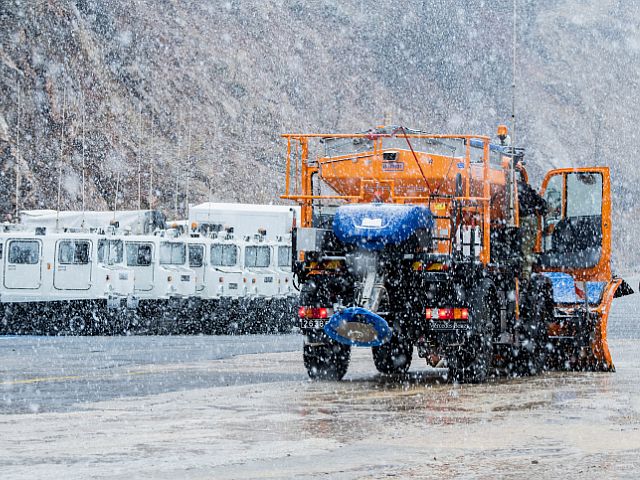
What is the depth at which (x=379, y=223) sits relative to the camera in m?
15.5

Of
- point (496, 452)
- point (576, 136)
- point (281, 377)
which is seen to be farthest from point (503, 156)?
point (576, 136)

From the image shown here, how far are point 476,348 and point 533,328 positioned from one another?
2.22 meters

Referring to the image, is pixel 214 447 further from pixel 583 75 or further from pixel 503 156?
pixel 583 75

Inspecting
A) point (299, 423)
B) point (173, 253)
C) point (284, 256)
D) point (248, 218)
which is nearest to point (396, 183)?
point (299, 423)

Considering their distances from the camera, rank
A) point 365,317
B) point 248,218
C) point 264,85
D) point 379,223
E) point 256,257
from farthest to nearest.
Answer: point 264,85 < point 248,218 < point 256,257 < point 379,223 < point 365,317

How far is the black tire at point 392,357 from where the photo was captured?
18.1 meters

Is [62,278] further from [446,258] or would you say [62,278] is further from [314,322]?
[446,258]

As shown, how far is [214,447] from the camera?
967cm

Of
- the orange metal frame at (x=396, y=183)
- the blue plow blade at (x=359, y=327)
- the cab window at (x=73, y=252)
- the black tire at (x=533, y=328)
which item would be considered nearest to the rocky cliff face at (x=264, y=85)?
the cab window at (x=73, y=252)

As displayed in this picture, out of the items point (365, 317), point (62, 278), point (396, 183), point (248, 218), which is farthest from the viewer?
point (248, 218)

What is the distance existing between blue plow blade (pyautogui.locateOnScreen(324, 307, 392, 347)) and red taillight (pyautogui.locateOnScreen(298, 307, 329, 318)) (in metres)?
0.75

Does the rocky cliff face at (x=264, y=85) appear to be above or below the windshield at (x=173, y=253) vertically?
above

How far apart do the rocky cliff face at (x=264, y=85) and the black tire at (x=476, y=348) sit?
30.8 meters

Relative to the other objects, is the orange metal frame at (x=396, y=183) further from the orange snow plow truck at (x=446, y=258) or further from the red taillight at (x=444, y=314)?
the red taillight at (x=444, y=314)
